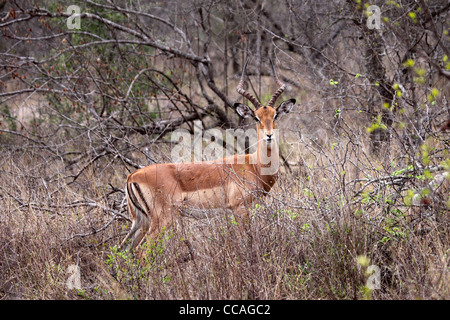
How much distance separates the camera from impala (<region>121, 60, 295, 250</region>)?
5289 millimetres

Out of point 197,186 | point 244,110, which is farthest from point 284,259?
point 244,110

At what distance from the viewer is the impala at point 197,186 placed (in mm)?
5289

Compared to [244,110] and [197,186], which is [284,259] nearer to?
[197,186]

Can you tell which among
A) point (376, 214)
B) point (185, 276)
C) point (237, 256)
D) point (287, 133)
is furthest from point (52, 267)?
point (287, 133)

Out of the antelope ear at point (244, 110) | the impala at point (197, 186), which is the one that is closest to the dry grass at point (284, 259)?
the impala at point (197, 186)

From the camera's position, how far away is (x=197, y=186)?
18.4ft

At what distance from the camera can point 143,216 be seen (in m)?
5.30

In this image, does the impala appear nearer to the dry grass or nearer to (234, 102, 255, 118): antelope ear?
(234, 102, 255, 118): antelope ear

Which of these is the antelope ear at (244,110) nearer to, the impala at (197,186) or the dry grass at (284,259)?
the impala at (197,186)

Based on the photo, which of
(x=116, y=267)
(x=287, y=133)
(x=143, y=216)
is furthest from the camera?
(x=287, y=133)

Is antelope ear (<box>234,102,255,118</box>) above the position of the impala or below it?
above

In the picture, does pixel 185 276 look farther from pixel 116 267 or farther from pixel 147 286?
pixel 116 267

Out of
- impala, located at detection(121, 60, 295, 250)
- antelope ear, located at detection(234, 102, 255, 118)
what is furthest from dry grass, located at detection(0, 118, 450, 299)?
antelope ear, located at detection(234, 102, 255, 118)
